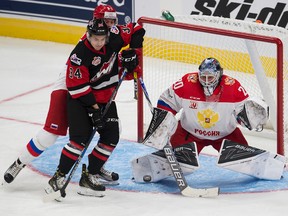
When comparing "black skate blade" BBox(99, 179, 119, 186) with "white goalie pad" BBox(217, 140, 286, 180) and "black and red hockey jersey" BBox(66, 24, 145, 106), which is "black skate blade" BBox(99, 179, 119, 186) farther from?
"white goalie pad" BBox(217, 140, 286, 180)

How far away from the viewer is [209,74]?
538cm

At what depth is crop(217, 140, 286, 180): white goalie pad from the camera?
5.39m

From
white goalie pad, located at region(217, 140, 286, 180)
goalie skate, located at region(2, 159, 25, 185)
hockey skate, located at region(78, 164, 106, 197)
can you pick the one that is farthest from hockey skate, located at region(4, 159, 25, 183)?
white goalie pad, located at region(217, 140, 286, 180)

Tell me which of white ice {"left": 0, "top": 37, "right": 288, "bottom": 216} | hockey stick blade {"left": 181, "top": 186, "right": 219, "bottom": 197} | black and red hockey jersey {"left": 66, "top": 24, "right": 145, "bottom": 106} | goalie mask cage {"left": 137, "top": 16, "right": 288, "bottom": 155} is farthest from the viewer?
goalie mask cage {"left": 137, "top": 16, "right": 288, "bottom": 155}

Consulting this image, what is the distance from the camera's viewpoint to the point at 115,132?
5.29 metres

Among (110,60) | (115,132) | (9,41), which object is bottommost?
(9,41)

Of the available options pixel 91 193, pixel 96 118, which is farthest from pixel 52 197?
pixel 96 118

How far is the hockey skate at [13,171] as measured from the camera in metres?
5.35

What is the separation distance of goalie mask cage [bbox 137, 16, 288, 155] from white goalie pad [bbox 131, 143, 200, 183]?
0.76 m

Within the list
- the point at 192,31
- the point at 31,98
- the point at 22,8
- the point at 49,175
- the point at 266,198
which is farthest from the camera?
the point at 22,8

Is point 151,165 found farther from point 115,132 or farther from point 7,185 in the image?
point 7,185

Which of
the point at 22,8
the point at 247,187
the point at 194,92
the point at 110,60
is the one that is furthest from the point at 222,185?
the point at 22,8

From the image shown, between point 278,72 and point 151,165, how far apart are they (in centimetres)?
105

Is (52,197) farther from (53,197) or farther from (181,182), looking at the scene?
(181,182)
